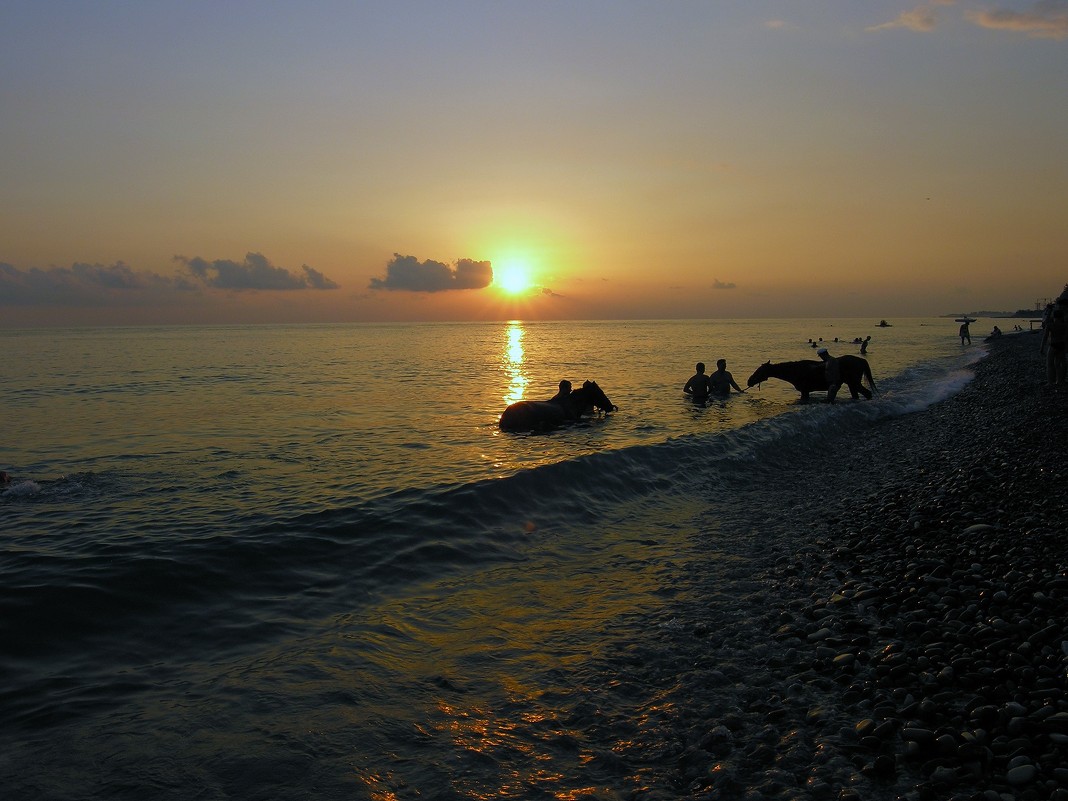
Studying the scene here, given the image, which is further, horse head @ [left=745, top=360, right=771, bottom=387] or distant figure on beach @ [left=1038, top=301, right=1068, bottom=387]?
horse head @ [left=745, top=360, right=771, bottom=387]

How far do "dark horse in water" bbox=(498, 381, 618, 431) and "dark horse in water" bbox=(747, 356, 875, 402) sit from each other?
9.97m

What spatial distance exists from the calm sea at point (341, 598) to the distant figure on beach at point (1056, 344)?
36.9 ft

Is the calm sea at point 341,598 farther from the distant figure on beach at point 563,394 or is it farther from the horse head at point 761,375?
the horse head at point 761,375

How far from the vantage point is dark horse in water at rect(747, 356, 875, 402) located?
2927cm

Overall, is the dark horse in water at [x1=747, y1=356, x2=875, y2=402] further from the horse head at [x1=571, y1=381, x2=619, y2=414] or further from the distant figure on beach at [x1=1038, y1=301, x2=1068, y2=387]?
the horse head at [x1=571, y1=381, x2=619, y2=414]

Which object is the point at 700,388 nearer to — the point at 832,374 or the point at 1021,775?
the point at 832,374

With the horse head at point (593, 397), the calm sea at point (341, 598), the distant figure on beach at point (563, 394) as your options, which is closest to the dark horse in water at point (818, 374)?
the calm sea at point (341, 598)

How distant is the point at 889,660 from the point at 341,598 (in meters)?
6.34

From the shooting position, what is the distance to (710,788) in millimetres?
4645

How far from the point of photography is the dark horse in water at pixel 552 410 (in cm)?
2216

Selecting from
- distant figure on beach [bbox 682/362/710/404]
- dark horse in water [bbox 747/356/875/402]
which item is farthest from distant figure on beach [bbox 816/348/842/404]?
distant figure on beach [bbox 682/362/710/404]

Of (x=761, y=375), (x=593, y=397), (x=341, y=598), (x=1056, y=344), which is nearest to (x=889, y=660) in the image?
(x=341, y=598)

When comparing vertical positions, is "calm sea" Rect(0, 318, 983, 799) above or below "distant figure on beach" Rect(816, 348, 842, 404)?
below

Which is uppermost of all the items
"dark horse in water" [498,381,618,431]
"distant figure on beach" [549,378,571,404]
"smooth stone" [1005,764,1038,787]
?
"distant figure on beach" [549,378,571,404]
